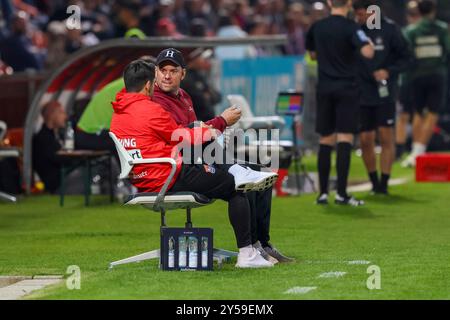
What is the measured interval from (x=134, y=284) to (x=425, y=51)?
13256 mm

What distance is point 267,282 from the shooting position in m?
9.88

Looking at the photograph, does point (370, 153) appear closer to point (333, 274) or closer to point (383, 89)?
point (383, 89)

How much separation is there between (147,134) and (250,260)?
48.9 inches

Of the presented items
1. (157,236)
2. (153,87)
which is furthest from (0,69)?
(153,87)

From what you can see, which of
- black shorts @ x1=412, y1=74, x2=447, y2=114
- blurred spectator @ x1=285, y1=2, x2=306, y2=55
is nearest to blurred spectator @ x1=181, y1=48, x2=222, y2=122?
black shorts @ x1=412, y1=74, x2=447, y2=114

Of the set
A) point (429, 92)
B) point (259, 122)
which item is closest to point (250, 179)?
point (259, 122)

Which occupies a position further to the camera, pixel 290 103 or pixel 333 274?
pixel 290 103

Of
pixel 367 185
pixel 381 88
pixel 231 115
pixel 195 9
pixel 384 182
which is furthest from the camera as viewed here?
pixel 195 9

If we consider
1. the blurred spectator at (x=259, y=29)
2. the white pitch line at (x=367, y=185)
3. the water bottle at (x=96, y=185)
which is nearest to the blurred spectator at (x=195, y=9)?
the blurred spectator at (x=259, y=29)

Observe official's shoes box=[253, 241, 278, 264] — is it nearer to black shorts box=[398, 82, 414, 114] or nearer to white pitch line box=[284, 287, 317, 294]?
white pitch line box=[284, 287, 317, 294]

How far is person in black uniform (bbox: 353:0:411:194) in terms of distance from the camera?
56.3 ft

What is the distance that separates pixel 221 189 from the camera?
1058 centimetres

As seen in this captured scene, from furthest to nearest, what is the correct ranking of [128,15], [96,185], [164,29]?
[164,29] < [128,15] < [96,185]

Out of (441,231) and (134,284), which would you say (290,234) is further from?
(134,284)
